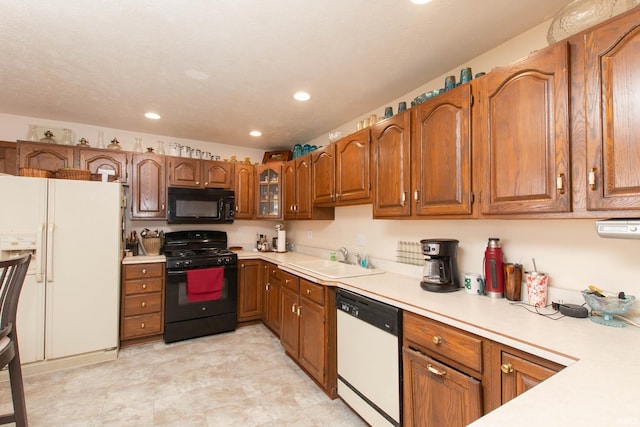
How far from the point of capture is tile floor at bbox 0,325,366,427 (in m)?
1.99

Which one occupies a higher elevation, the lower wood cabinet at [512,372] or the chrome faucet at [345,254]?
the chrome faucet at [345,254]

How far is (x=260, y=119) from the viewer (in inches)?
125

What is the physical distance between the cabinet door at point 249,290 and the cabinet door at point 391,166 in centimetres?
208

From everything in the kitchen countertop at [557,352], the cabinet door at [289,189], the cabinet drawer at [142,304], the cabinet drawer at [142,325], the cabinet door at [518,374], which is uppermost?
the cabinet door at [289,189]

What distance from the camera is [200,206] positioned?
3717 mm

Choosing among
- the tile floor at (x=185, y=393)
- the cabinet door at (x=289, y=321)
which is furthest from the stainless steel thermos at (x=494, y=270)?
the cabinet door at (x=289, y=321)

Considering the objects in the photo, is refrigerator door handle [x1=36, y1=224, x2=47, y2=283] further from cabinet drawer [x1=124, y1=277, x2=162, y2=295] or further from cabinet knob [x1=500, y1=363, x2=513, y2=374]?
cabinet knob [x1=500, y1=363, x2=513, y2=374]

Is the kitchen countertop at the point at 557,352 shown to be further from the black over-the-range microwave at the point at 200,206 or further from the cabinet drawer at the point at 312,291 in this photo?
the black over-the-range microwave at the point at 200,206

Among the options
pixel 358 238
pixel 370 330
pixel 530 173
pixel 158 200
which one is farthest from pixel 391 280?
pixel 158 200

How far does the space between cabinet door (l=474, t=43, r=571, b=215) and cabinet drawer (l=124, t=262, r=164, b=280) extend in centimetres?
321

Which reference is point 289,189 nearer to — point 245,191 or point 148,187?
point 245,191

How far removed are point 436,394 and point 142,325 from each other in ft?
9.94

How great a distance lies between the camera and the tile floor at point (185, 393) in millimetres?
1986

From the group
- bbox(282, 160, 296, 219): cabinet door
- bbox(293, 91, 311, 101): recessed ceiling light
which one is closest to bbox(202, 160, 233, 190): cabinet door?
bbox(282, 160, 296, 219): cabinet door
